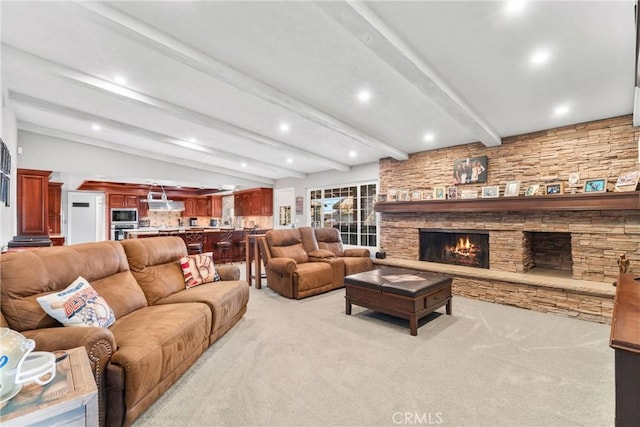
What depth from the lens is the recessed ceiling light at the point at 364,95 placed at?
335 cm

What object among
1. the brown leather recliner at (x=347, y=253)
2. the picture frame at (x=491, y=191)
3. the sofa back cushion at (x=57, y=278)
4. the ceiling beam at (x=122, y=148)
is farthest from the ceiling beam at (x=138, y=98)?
the picture frame at (x=491, y=191)

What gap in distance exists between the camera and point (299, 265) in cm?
471

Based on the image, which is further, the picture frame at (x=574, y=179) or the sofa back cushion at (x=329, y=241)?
the sofa back cushion at (x=329, y=241)

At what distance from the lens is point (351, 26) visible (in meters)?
2.11

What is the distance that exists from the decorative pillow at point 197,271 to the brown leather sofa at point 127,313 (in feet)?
0.30

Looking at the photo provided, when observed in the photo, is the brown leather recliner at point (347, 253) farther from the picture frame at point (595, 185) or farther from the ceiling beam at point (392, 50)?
the picture frame at point (595, 185)

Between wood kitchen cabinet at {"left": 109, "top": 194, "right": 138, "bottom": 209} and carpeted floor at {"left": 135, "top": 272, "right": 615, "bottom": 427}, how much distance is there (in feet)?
25.1

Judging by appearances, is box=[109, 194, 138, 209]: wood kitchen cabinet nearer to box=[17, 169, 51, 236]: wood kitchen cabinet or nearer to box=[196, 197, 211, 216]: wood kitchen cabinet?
box=[196, 197, 211, 216]: wood kitchen cabinet

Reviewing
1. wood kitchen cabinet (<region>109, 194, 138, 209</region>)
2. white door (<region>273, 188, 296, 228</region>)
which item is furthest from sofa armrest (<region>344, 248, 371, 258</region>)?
wood kitchen cabinet (<region>109, 194, 138, 209</region>)

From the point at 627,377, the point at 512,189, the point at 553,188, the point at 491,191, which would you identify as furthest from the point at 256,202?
the point at 627,377

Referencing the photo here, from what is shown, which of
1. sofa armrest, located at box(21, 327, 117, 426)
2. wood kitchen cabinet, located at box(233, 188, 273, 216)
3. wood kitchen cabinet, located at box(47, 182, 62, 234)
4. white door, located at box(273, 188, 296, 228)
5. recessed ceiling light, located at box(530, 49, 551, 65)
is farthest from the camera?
wood kitchen cabinet, located at box(233, 188, 273, 216)

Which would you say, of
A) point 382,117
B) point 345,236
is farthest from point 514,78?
point 345,236

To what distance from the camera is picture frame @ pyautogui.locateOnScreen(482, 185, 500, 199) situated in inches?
185

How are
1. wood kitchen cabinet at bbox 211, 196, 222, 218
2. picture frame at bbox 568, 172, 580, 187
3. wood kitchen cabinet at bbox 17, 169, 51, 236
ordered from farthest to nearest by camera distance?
wood kitchen cabinet at bbox 211, 196, 222, 218
wood kitchen cabinet at bbox 17, 169, 51, 236
picture frame at bbox 568, 172, 580, 187
